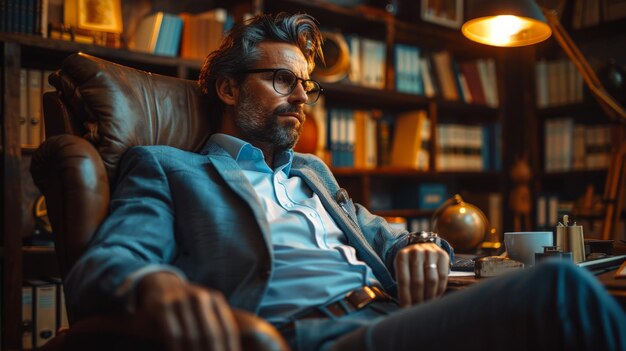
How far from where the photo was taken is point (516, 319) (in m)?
0.98

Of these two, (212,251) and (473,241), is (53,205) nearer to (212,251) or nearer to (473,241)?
(212,251)

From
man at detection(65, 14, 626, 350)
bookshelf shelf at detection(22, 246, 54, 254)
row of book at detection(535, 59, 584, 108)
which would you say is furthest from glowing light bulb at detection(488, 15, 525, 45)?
bookshelf shelf at detection(22, 246, 54, 254)

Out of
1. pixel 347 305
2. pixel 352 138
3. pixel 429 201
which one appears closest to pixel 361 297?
pixel 347 305

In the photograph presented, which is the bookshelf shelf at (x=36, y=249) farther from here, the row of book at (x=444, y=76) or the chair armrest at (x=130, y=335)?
the row of book at (x=444, y=76)

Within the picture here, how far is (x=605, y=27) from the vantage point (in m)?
3.57

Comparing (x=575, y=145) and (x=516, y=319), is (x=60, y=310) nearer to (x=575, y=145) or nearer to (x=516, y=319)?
(x=516, y=319)

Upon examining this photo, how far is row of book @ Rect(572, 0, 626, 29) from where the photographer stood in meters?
3.46

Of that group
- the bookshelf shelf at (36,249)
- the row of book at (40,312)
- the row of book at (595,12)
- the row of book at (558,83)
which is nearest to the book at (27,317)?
the row of book at (40,312)

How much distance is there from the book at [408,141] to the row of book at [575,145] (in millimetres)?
815

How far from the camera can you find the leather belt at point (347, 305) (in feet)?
4.25

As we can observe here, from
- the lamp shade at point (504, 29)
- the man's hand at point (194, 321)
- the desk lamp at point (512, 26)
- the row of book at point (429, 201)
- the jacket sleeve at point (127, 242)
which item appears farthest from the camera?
the row of book at point (429, 201)

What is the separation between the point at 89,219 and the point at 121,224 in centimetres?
7

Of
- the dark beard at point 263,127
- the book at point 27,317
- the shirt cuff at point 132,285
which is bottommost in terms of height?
the book at point 27,317

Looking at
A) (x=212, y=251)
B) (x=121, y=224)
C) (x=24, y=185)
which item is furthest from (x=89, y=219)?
(x=24, y=185)
